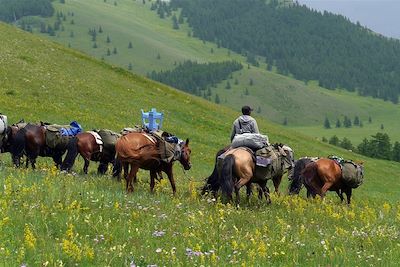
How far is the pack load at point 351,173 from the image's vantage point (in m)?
19.2

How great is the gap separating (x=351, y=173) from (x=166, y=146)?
824cm

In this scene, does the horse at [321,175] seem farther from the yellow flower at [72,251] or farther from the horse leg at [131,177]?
the yellow flower at [72,251]

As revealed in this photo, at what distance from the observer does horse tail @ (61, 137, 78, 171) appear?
1794 cm

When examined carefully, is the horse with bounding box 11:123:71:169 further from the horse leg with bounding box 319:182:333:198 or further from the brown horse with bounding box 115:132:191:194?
the horse leg with bounding box 319:182:333:198

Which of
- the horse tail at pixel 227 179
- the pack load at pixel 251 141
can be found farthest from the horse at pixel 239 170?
the pack load at pixel 251 141

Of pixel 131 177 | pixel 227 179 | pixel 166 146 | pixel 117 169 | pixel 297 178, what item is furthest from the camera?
pixel 297 178

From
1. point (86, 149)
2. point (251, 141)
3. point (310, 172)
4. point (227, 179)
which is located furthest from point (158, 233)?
point (310, 172)

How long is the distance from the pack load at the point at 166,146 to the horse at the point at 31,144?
5861 mm

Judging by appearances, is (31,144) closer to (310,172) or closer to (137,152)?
(137,152)

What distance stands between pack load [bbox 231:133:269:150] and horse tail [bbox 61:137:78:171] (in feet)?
21.5

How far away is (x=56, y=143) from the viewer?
19062 mm

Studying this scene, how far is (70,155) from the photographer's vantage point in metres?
18.2

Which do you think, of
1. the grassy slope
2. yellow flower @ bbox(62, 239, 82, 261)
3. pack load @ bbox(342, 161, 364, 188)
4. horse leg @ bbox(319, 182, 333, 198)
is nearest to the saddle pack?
pack load @ bbox(342, 161, 364, 188)

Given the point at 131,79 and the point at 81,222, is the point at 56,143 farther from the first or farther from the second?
the point at 131,79
